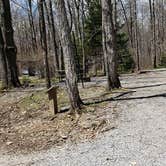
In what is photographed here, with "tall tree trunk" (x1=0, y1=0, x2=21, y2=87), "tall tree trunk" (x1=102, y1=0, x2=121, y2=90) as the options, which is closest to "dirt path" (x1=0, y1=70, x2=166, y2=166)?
"tall tree trunk" (x1=102, y1=0, x2=121, y2=90)

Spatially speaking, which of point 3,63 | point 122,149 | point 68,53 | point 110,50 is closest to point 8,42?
point 3,63

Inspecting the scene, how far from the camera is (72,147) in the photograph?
7.61 m

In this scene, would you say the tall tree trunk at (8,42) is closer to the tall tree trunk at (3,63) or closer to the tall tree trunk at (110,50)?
the tall tree trunk at (3,63)

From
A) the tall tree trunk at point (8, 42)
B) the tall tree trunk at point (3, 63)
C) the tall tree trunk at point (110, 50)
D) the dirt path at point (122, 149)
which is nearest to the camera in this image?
the dirt path at point (122, 149)

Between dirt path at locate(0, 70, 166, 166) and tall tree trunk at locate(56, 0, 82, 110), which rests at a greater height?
tall tree trunk at locate(56, 0, 82, 110)

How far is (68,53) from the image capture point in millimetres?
9852

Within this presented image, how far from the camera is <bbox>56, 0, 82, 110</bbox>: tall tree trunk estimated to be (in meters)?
9.78

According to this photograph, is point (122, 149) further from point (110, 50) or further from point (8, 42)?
point (8, 42)

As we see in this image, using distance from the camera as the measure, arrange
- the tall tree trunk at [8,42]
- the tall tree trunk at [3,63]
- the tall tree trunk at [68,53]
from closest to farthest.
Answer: the tall tree trunk at [68,53]
the tall tree trunk at [3,63]
the tall tree trunk at [8,42]

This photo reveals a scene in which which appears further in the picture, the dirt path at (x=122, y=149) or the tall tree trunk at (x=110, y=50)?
the tall tree trunk at (x=110, y=50)

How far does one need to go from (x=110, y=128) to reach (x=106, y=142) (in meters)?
0.90

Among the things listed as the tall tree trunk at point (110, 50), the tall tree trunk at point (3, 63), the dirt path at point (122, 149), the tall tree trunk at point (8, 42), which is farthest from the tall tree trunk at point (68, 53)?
the tall tree trunk at point (3, 63)

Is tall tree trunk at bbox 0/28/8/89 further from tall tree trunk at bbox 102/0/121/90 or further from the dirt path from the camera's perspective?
the dirt path

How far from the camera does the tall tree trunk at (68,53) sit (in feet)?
32.1
